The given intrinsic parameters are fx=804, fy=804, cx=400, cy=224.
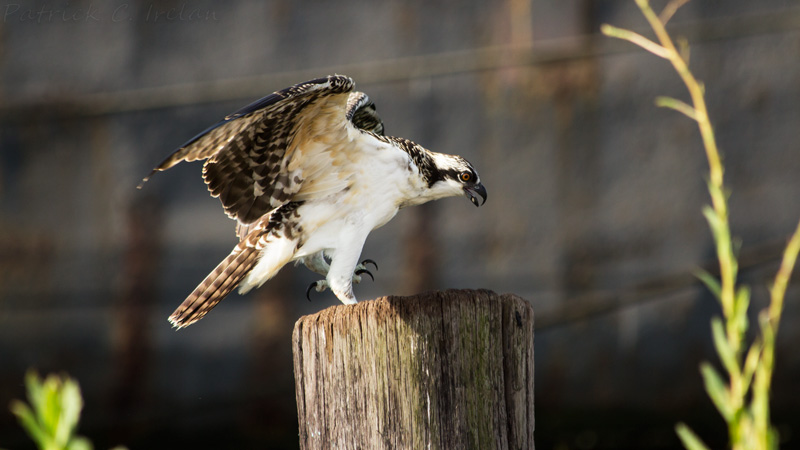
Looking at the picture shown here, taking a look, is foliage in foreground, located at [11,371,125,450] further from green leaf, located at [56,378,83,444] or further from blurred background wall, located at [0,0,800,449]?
blurred background wall, located at [0,0,800,449]

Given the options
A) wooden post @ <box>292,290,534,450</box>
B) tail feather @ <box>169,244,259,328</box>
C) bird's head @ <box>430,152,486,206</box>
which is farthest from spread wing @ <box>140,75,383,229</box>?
wooden post @ <box>292,290,534,450</box>

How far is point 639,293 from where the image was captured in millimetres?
6207

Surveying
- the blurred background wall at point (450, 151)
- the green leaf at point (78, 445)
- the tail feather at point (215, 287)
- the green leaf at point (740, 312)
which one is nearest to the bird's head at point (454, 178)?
the tail feather at point (215, 287)

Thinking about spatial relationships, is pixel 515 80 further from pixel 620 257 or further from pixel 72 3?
pixel 72 3

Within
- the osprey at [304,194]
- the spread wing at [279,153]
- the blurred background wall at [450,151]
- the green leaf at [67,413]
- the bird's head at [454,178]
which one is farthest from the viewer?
the blurred background wall at [450,151]

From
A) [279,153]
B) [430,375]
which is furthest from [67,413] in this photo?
[279,153]

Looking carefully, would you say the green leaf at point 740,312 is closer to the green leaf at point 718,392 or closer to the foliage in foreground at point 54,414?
the green leaf at point 718,392

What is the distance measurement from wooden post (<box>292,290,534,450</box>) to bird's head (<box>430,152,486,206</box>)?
2321mm

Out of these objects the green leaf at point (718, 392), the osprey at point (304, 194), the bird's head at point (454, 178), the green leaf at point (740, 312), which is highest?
the bird's head at point (454, 178)

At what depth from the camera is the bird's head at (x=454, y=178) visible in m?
4.87

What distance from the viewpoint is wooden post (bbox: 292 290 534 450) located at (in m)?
2.44

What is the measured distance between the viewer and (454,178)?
4883 mm

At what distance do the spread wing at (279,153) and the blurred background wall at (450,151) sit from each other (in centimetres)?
173

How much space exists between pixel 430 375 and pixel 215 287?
2.31 m
